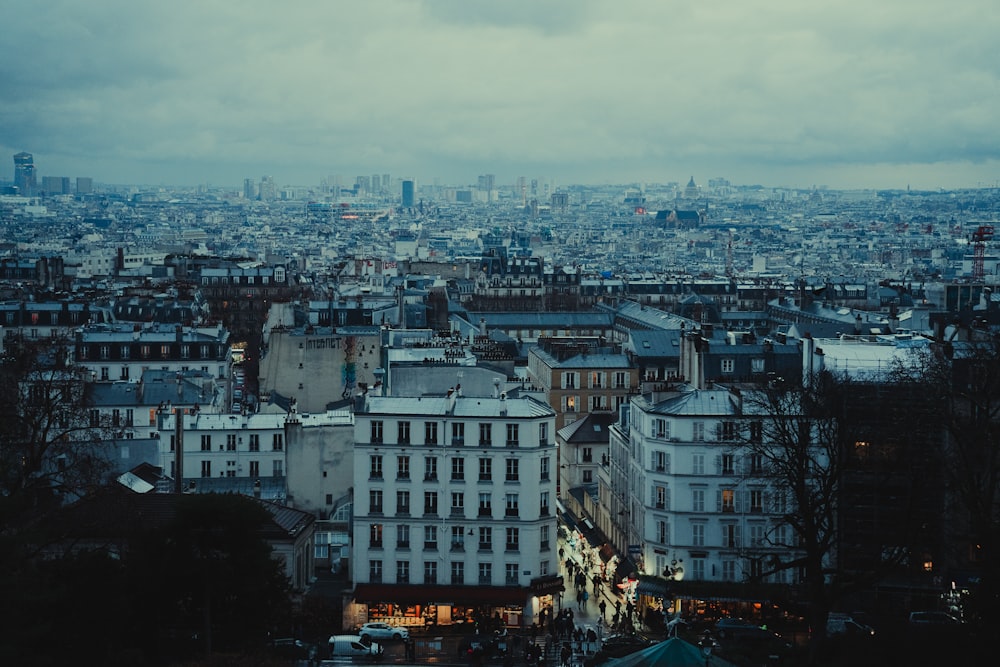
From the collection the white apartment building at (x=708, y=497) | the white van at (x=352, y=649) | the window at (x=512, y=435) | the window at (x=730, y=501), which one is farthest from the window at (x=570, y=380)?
the white van at (x=352, y=649)

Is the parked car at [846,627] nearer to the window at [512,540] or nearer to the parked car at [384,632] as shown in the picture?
the window at [512,540]

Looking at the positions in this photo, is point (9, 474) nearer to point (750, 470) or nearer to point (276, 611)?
point (276, 611)

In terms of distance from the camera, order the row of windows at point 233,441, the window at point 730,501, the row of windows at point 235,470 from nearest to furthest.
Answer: the window at point 730,501, the row of windows at point 235,470, the row of windows at point 233,441

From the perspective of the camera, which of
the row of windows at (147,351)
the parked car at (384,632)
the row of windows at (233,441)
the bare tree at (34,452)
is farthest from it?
the row of windows at (147,351)

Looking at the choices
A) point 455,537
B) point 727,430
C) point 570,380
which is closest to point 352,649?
point 455,537

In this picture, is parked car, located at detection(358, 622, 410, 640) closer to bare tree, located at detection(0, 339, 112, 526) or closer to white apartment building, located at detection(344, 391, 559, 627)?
white apartment building, located at detection(344, 391, 559, 627)

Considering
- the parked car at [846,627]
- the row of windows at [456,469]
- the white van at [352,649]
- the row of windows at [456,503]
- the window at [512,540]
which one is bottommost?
the white van at [352,649]
